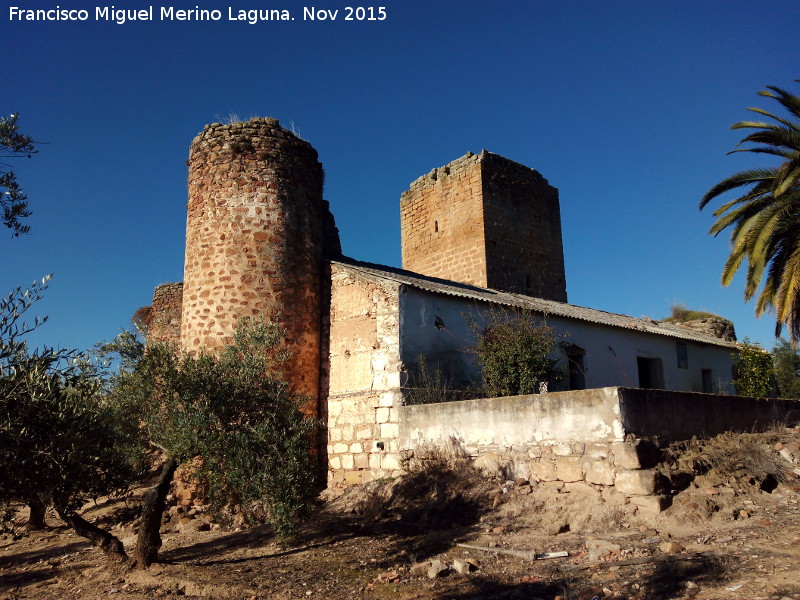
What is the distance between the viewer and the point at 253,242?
1275 centimetres

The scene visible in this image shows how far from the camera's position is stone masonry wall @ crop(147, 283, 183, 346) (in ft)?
59.2

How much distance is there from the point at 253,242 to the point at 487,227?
9525 mm

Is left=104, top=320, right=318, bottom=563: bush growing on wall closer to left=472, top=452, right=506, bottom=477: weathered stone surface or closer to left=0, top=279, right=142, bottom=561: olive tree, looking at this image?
left=0, top=279, right=142, bottom=561: olive tree

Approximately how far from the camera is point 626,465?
810cm

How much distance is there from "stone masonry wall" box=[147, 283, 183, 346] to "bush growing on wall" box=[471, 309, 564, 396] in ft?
31.4

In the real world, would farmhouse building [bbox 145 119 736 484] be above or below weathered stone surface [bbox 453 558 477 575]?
above

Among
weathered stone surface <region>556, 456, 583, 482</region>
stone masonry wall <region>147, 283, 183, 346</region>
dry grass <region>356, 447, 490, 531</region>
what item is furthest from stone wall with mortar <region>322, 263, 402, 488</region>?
stone masonry wall <region>147, 283, 183, 346</region>

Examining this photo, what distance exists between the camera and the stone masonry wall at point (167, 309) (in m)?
18.0

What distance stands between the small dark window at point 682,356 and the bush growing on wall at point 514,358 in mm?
7166

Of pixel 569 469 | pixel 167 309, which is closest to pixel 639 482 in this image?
pixel 569 469

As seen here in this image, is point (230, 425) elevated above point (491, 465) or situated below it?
above

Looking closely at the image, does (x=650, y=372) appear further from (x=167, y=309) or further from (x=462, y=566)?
(x=167, y=309)

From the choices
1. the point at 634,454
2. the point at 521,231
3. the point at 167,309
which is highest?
the point at 521,231

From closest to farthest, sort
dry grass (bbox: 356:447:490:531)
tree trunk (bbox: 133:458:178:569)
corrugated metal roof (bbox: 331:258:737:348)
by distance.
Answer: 1. tree trunk (bbox: 133:458:178:569)
2. dry grass (bbox: 356:447:490:531)
3. corrugated metal roof (bbox: 331:258:737:348)
